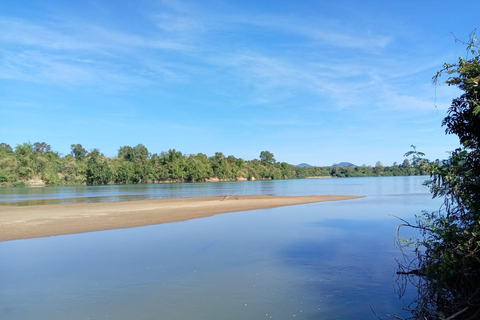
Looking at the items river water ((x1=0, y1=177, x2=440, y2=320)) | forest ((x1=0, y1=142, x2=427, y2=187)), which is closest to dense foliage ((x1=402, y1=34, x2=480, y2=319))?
river water ((x1=0, y1=177, x2=440, y2=320))

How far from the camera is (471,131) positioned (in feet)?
→ 18.4

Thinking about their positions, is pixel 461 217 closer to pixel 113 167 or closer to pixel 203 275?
pixel 203 275

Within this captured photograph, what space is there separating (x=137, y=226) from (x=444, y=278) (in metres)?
15.8

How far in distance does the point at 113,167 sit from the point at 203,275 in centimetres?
10499

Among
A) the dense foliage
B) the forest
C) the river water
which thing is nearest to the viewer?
the dense foliage

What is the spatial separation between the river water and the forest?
8223cm

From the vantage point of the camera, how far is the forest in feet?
296

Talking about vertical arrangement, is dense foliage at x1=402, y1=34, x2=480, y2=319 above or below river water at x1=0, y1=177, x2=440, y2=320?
above

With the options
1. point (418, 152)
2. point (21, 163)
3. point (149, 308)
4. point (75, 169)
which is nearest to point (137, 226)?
point (149, 308)

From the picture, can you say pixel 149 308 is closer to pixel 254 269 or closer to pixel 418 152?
pixel 254 269

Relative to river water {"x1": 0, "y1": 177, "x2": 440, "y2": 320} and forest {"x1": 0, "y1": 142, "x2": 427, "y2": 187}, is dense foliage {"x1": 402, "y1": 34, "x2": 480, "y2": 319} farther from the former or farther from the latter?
forest {"x1": 0, "y1": 142, "x2": 427, "y2": 187}

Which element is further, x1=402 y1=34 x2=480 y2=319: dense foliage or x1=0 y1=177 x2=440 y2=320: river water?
x1=0 y1=177 x2=440 y2=320: river water

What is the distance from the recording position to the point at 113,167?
353ft

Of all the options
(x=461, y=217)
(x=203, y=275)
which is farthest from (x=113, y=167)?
(x=461, y=217)
